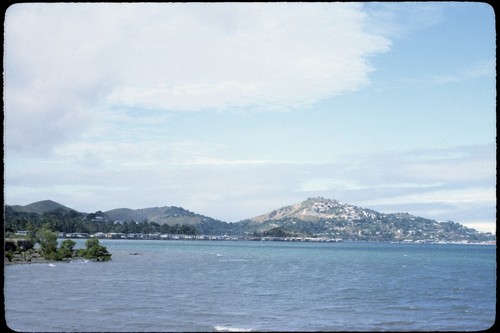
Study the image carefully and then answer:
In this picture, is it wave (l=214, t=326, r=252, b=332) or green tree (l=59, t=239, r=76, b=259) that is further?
green tree (l=59, t=239, r=76, b=259)

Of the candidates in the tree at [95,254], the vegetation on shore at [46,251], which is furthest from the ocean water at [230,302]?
the tree at [95,254]

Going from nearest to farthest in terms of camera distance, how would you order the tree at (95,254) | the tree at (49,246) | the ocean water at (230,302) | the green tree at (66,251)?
the ocean water at (230,302)
the tree at (49,246)
the green tree at (66,251)
the tree at (95,254)

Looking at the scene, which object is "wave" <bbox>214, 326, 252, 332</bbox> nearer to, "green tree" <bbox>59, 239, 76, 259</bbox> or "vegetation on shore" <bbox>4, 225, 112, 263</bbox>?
"vegetation on shore" <bbox>4, 225, 112, 263</bbox>

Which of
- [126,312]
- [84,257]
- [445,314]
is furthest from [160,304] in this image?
[84,257]

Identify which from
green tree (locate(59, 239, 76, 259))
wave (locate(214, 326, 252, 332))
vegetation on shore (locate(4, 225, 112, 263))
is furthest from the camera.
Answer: green tree (locate(59, 239, 76, 259))

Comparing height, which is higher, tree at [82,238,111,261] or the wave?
the wave

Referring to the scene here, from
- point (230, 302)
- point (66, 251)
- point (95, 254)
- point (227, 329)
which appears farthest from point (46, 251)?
point (227, 329)

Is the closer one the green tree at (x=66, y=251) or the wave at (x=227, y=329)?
the wave at (x=227, y=329)

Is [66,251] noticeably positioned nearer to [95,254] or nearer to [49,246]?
[49,246]

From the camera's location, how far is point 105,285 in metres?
42.1

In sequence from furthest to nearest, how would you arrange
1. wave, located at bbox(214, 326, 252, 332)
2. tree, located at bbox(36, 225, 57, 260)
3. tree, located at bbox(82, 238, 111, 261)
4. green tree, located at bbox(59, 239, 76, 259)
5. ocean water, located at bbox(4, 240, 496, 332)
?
tree, located at bbox(82, 238, 111, 261) → green tree, located at bbox(59, 239, 76, 259) → tree, located at bbox(36, 225, 57, 260) → ocean water, located at bbox(4, 240, 496, 332) → wave, located at bbox(214, 326, 252, 332)

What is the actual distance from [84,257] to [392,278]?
127 ft

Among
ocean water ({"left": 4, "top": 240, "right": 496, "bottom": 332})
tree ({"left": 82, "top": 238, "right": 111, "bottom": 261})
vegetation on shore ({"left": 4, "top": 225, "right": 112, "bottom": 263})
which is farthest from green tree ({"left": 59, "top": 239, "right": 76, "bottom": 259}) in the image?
ocean water ({"left": 4, "top": 240, "right": 496, "bottom": 332})

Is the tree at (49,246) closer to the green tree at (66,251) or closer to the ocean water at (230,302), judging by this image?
the green tree at (66,251)
